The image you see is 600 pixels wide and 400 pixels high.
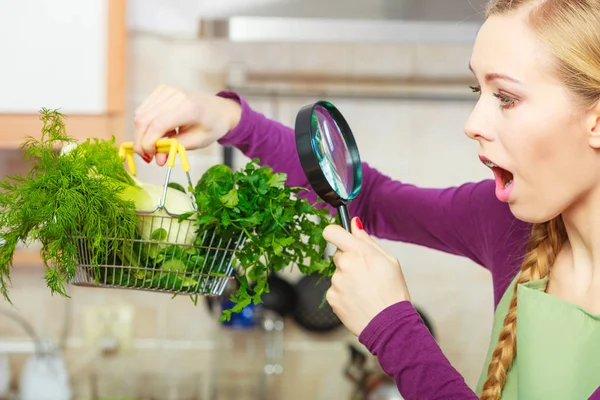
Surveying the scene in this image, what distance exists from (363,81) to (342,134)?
4.18 ft

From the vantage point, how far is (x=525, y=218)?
0.93 m

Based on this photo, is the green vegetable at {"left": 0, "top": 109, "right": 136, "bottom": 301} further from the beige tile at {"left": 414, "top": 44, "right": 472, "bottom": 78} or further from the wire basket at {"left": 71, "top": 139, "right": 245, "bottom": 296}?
the beige tile at {"left": 414, "top": 44, "right": 472, "bottom": 78}

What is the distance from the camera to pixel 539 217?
36.2 inches

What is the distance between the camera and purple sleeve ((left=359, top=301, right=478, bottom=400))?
2.77 ft

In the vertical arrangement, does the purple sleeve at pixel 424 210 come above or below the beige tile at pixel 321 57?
below

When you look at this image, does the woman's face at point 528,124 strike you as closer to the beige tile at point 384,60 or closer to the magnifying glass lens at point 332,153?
the magnifying glass lens at point 332,153

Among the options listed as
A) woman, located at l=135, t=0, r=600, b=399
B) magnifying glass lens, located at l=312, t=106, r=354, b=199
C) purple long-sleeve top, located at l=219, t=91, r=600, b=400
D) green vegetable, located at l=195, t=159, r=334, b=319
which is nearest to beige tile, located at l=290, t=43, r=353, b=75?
purple long-sleeve top, located at l=219, t=91, r=600, b=400

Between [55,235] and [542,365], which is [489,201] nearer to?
[542,365]

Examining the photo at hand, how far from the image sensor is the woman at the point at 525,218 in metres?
0.88

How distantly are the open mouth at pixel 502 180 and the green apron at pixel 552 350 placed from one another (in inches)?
6.2

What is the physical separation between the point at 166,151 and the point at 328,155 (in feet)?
0.71

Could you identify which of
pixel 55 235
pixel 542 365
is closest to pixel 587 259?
pixel 542 365

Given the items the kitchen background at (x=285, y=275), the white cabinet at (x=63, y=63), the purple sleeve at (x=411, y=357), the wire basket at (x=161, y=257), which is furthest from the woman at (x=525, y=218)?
the kitchen background at (x=285, y=275)

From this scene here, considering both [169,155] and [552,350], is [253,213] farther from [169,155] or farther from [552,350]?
[552,350]
